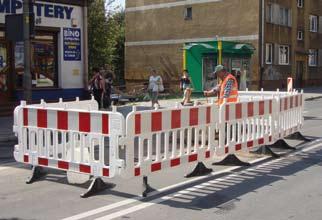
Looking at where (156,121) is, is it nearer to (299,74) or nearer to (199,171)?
(199,171)

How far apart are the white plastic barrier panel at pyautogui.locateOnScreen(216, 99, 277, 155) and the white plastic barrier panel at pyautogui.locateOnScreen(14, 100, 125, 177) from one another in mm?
2300

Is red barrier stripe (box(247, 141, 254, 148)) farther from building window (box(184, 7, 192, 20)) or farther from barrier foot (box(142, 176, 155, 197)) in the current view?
building window (box(184, 7, 192, 20))

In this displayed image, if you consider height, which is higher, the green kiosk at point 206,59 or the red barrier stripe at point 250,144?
the green kiosk at point 206,59

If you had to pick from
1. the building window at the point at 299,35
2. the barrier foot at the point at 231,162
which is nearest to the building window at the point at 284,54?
the building window at the point at 299,35

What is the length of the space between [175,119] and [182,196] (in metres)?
1.24

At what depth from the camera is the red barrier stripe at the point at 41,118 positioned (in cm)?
794

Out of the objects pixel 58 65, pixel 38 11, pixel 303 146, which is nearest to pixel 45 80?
pixel 58 65

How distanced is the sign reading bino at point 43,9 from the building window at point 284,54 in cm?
2643

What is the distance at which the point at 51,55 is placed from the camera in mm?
20016

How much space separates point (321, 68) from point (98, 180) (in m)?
46.5

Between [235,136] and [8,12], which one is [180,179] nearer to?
[235,136]

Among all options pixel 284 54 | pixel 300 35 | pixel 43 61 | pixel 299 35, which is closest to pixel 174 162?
pixel 43 61

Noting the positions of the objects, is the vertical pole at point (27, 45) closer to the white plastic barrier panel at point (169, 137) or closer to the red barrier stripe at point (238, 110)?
the red barrier stripe at point (238, 110)

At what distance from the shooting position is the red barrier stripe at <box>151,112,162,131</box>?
7.40 metres
